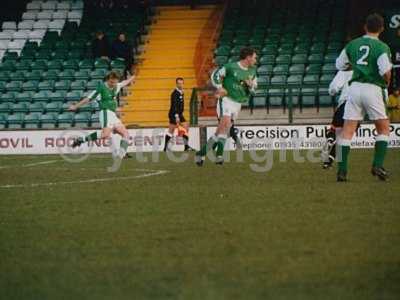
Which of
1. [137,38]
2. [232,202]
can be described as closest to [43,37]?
[137,38]

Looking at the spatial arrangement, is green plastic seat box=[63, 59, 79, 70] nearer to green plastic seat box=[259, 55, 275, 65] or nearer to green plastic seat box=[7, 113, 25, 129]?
green plastic seat box=[7, 113, 25, 129]

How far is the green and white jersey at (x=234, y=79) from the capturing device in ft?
73.8

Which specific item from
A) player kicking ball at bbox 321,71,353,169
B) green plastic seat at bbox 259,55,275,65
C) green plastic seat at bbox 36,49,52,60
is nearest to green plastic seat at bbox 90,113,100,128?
green plastic seat at bbox 36,49,52,60

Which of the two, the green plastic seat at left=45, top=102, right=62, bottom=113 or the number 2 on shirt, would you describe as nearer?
the number 2 on shirt

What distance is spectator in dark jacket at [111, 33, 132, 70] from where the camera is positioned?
3753cm

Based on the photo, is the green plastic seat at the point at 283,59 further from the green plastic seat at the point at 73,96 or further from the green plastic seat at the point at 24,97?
the green plastic seat at the point at 24,97

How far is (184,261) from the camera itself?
858 centimetres

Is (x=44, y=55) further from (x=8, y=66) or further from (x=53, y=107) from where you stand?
(x=53, y=107)

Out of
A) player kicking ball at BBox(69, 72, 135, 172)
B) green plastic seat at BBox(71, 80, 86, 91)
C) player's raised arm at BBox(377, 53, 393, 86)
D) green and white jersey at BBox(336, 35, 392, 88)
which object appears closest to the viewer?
player's raised arm at BBox(377, 53, 393, 86)

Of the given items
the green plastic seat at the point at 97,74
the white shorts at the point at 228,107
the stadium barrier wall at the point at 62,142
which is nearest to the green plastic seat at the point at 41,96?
the green plastic seat at the point at 97,74

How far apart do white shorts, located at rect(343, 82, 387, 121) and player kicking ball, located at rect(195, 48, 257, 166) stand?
19.9 feet

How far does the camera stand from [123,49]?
37.7 meters

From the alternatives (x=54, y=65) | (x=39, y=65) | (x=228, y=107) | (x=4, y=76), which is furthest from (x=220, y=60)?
(x=228, y=107)

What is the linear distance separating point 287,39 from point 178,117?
707cm
